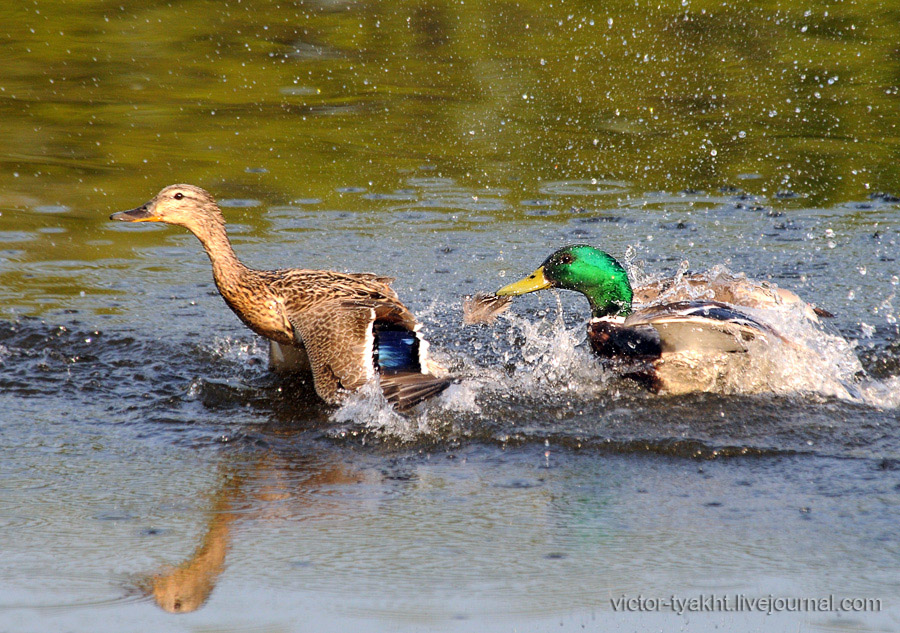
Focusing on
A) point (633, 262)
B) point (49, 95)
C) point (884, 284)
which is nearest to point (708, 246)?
point (633, 262)

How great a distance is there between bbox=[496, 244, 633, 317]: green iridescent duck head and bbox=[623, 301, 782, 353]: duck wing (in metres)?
0.41

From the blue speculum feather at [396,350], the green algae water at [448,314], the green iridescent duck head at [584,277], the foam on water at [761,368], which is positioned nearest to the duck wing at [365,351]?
the blue speculum feather at [396,350]

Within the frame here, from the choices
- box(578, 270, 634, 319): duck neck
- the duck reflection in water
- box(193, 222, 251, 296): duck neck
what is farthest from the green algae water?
box(193, 222, 251, 296): duck neck

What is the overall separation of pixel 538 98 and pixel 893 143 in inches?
125

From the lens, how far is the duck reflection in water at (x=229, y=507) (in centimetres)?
328

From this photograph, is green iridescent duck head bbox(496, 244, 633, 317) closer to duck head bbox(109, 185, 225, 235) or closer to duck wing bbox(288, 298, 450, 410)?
duck wing bbox(288, 298, 450, 410)

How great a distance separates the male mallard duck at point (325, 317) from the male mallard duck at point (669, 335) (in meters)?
0.74

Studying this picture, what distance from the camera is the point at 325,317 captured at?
5.02 metres

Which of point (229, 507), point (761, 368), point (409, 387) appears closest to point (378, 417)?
point (409, 387)

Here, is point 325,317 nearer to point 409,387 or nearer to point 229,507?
point 409,387

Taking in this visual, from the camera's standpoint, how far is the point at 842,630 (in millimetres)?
3031

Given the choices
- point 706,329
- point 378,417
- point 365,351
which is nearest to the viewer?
point 378,417

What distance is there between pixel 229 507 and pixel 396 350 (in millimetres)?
1216

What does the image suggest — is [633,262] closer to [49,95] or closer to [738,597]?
[738,597]
